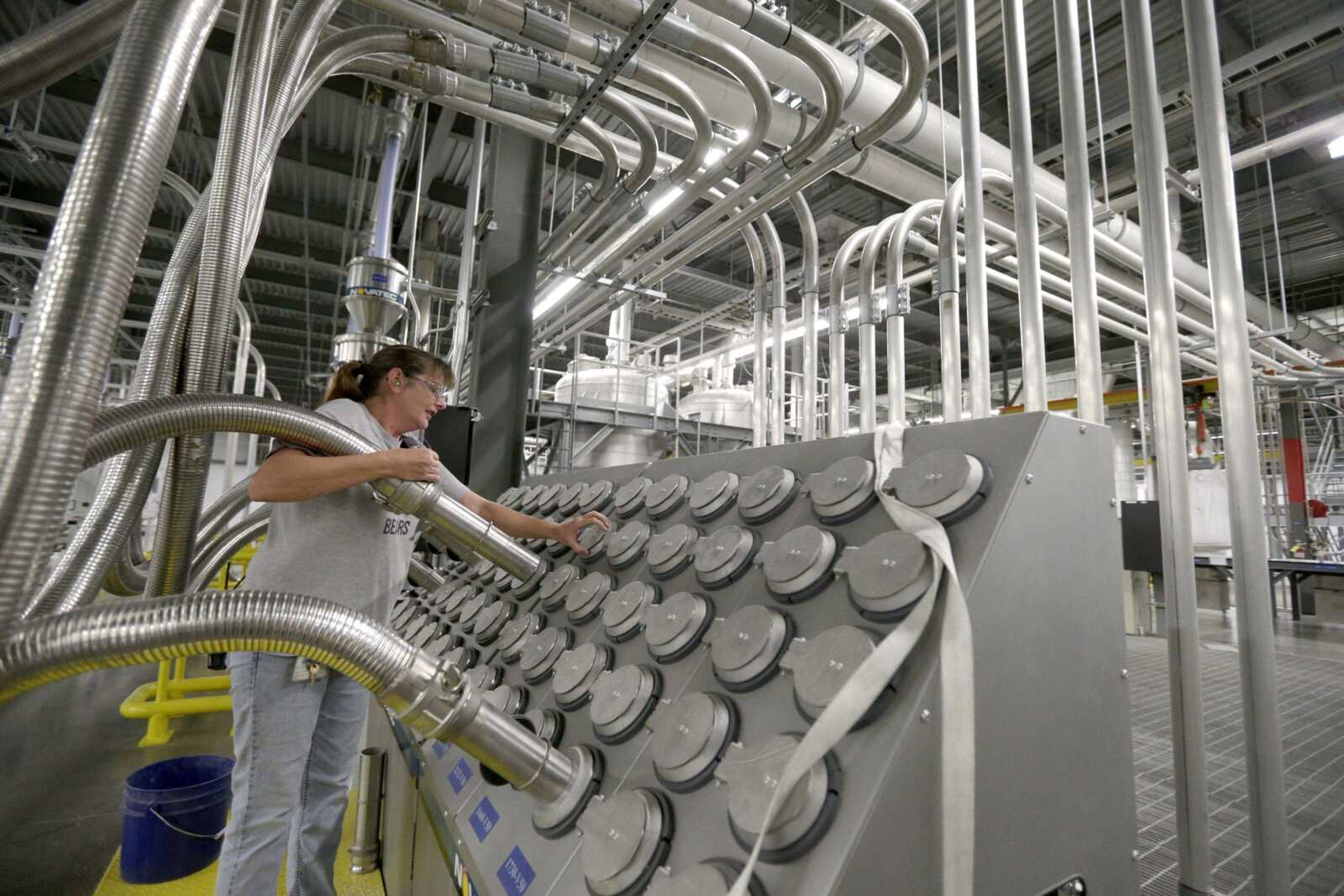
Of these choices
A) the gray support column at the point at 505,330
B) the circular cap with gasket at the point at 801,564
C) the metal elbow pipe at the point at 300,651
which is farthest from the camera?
the gray support column at the point at 505,330

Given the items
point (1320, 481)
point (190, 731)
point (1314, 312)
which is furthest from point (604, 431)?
point (1320, 481)

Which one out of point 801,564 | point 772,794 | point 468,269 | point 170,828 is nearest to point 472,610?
point 801,564

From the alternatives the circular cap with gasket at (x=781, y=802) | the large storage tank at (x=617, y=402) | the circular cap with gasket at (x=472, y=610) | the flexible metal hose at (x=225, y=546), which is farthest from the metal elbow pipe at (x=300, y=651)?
the large storage tank at (x=617, y=402)

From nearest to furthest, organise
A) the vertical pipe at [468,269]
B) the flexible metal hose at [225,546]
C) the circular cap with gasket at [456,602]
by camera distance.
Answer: the circular cap with gasket at [456,602], the flexible metal hose at [225,546], the vertical pipe at [468,269]

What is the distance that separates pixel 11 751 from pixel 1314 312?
14763mm

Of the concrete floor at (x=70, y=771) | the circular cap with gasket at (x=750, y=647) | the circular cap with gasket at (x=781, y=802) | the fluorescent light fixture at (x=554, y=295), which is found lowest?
the concrete floor at (x=70, y=771)

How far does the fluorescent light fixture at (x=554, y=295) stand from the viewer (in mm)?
3535

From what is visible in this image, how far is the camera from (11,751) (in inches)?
118

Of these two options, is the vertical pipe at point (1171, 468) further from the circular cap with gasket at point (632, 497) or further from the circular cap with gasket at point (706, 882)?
the circular cap with gasket at point (632, 497)

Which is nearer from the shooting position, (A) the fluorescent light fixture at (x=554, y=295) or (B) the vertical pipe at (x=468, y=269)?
(B) the vertical pipe at (x=468, y=269)

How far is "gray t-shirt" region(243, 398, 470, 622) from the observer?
132 cm

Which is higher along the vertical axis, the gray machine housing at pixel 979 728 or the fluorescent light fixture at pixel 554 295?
the fluorescent light fixture at pixel 554 295

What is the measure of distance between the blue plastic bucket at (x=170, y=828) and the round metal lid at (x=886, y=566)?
7.15 feet

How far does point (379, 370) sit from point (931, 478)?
131 cm
